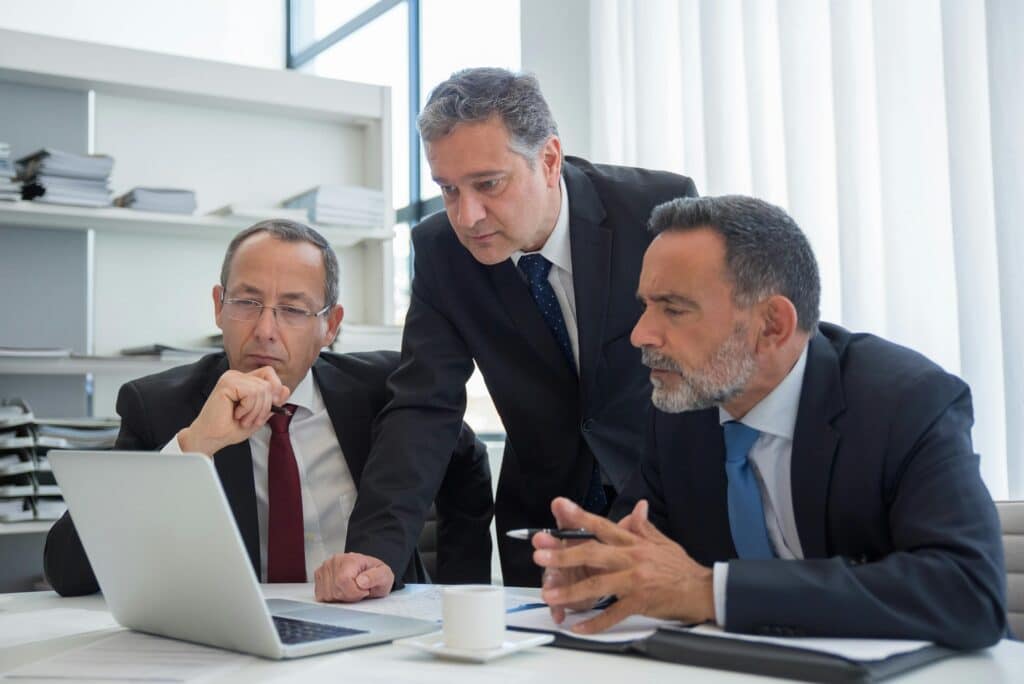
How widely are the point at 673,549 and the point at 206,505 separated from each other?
54 cm

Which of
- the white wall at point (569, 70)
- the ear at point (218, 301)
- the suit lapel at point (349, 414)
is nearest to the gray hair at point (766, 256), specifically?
the suit lapel at point (349, 414)

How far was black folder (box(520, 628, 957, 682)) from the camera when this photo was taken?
3.45 feet

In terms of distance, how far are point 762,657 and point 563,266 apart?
1.14 m

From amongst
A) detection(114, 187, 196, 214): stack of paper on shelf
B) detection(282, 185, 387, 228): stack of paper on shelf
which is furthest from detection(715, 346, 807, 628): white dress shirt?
detection(114, 187, 196, 214): stack of paper on shelf

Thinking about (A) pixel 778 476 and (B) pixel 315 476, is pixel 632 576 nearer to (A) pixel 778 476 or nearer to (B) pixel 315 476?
(A) pixel 778 476

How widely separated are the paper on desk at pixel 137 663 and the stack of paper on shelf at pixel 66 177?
2449mm

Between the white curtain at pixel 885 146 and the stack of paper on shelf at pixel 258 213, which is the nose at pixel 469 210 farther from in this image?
the stack of paper on shelf at pixel 258 213

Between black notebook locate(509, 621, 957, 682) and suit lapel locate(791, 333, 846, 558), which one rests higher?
suit lapel locate(791, 333, 846, 558)

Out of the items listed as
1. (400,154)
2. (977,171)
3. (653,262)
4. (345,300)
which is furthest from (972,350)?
(400,154)

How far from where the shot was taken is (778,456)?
1526 millimetres

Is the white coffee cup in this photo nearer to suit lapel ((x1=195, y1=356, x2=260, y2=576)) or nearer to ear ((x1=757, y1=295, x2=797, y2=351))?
ear ((x1=757, y1=295, x2=797, y2=351))

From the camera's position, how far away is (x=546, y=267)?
2119 millimetres

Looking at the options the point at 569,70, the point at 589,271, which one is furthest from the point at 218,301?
the point at 569,70

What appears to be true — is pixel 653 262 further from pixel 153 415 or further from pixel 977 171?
pixel 977 171
